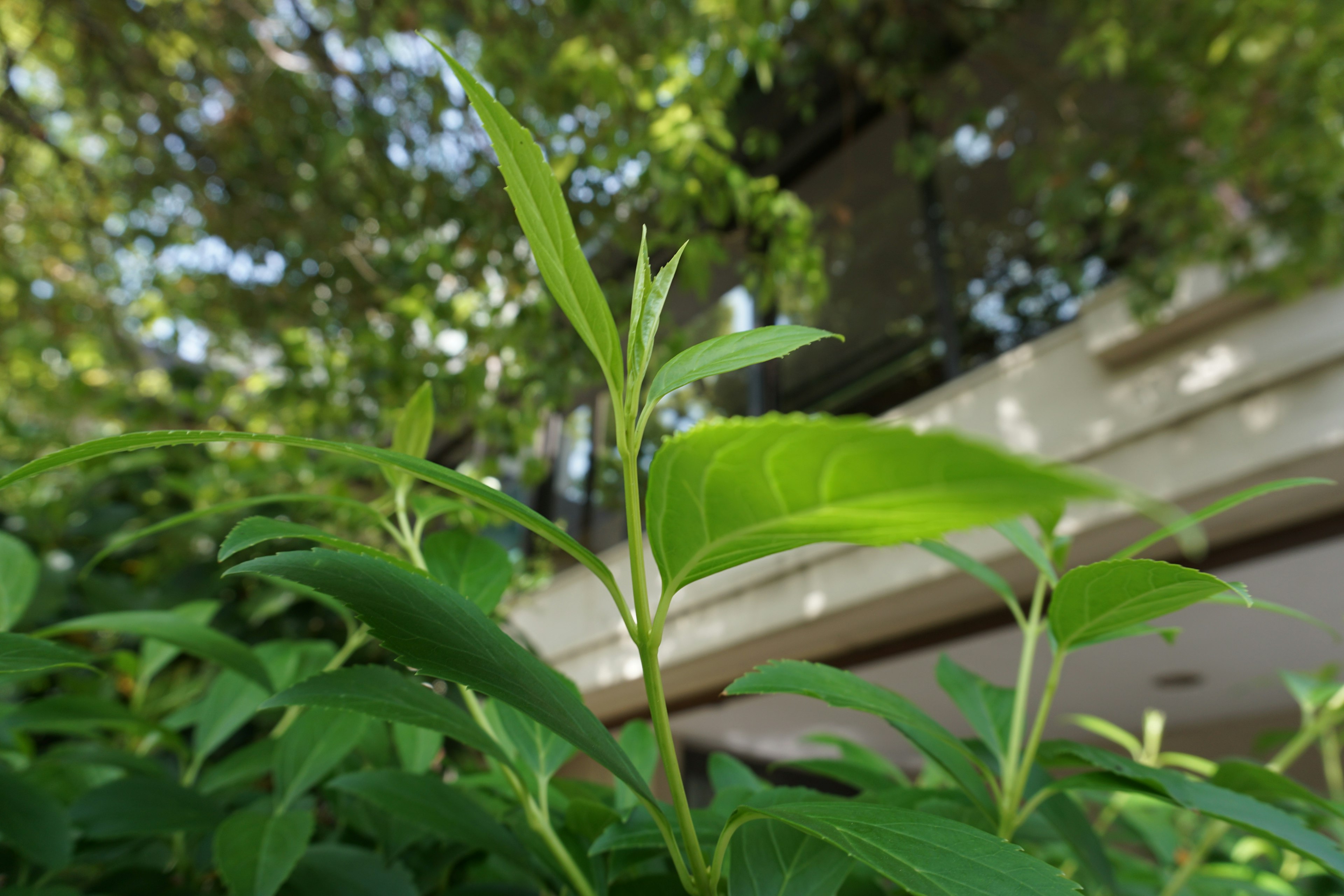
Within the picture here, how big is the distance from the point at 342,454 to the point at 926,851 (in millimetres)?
253

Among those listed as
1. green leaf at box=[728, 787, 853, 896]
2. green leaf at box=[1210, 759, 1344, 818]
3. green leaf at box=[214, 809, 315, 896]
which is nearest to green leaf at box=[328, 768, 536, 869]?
green leaf at box=[214, 809, 315, 896]

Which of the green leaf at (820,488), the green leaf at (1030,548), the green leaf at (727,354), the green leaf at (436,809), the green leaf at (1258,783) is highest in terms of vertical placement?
the green leaf at (727,354)

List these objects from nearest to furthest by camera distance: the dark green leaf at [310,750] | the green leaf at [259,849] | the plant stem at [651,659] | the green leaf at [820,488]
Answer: the green leaf at [820,488] < the plant stem at [651,659] < the green leaf at [259,849] < the dark green leaf at [310,750]

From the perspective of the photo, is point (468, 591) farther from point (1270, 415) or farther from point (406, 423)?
point (1270, 415)

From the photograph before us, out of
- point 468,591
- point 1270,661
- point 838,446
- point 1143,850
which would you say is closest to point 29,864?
point 468,591

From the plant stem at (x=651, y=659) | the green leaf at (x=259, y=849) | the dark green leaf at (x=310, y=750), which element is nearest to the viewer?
the plant stem at (x=651, y=659)

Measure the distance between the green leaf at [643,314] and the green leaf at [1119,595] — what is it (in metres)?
0.22

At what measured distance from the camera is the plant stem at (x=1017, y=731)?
0.43 metres

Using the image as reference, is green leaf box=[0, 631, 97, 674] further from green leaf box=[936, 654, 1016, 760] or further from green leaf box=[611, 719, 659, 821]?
green leaf box=[936, 654, 1016, 760]

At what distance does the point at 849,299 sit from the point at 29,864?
4334 mm

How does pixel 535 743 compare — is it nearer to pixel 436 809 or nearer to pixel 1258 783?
pixel 436 809

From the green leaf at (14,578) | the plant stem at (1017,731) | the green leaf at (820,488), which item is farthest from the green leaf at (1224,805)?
the green leaf at (14,578)

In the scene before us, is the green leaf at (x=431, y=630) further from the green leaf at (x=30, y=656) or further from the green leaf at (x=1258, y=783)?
the green leaf at (x=1258, y=783)

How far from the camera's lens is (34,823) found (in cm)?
45
